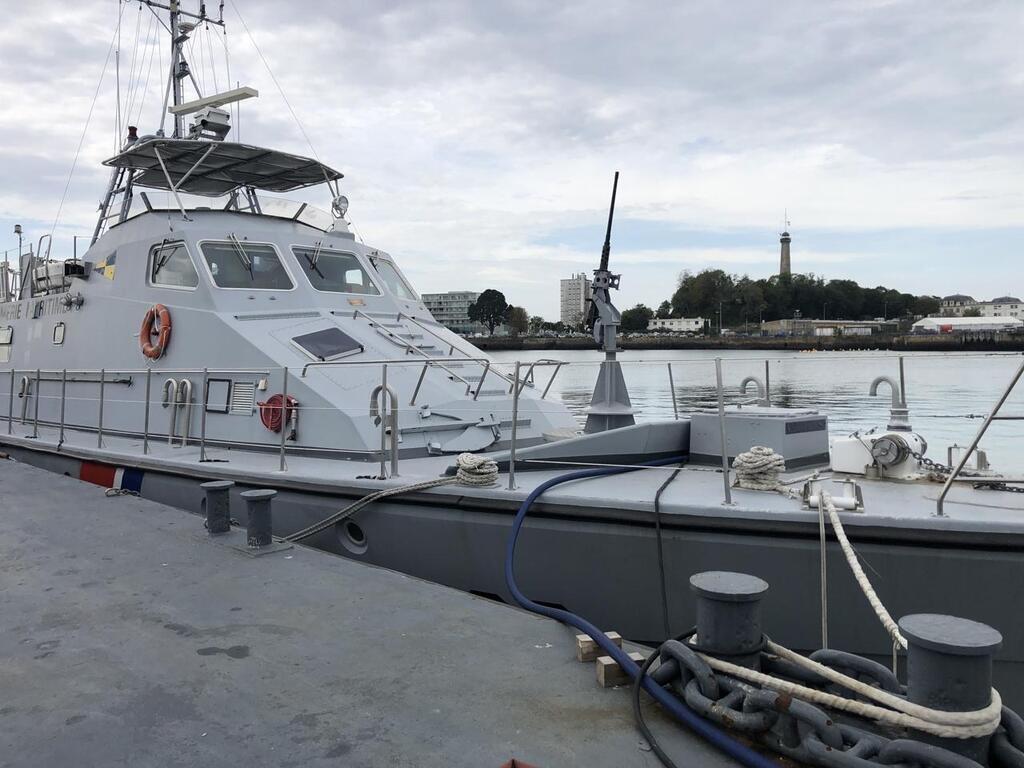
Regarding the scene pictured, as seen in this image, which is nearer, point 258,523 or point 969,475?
point 969,475

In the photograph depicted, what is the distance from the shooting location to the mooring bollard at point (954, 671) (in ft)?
6.20

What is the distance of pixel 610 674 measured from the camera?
2.69 metres

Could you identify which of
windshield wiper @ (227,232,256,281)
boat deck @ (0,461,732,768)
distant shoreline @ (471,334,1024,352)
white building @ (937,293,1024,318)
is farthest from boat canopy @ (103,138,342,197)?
white building @ (937,293,1024,318)

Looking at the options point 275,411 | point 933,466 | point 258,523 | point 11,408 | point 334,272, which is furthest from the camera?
point 11,408

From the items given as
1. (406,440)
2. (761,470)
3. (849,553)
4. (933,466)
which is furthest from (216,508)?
(933,466)

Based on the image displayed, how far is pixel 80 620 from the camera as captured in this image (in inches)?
134

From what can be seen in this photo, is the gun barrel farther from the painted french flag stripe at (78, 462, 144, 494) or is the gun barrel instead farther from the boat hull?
the painted french flag stripe at (78, 462, 144, 494)

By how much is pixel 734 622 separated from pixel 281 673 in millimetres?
1675

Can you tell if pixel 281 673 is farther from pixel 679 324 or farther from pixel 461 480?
pixel 679 324

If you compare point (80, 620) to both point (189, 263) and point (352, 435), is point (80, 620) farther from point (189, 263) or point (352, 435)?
point (189, 263)

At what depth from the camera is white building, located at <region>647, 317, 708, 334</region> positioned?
67.7 m

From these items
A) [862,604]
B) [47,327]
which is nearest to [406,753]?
[862,604]

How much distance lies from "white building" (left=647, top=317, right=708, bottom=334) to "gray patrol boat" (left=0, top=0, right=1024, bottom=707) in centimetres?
6015

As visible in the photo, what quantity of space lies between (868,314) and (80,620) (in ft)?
261
